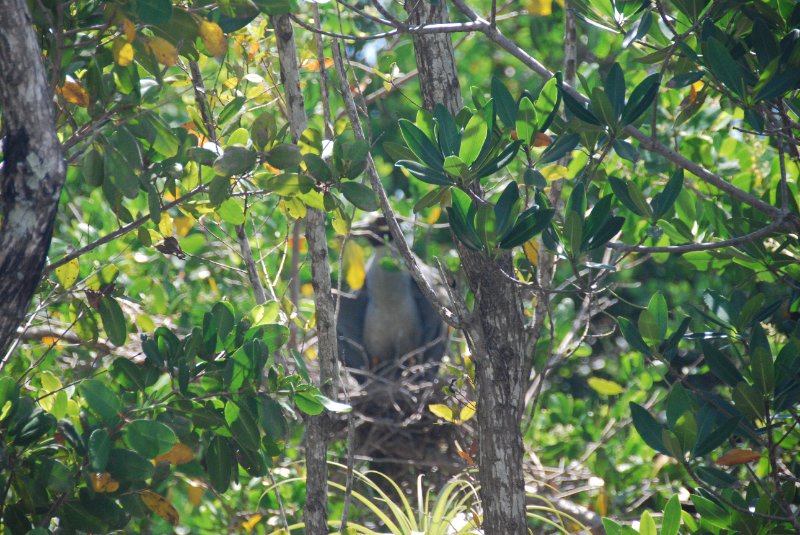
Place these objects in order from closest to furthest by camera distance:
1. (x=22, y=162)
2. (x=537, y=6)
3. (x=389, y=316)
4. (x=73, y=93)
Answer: (x=22, y=162) < (x=73, y=93) < (x=537, y=6) < (x=389, y=316)

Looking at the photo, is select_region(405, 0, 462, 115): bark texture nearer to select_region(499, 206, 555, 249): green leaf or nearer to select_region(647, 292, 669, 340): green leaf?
select_region(499, 206, 555, 249): green leaf

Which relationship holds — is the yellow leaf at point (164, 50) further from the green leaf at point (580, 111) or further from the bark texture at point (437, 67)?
the green leaf at point (580, 111)

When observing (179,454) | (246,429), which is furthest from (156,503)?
(246,429)

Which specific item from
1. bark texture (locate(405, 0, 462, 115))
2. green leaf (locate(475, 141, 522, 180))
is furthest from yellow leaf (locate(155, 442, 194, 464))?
bark texture (locate(405, 0, 462, 115))

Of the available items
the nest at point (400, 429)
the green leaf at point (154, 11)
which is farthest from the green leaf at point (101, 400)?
the nest at point (400, 429)

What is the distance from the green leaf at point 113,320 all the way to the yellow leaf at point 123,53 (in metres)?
0.84

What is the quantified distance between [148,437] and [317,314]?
68 centimetres

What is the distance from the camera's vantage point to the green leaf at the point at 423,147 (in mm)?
2059

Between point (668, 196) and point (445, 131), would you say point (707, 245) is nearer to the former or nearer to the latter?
point (668, 196)

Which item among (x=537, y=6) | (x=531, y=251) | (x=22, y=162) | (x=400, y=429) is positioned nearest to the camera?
(x=22, y=162)

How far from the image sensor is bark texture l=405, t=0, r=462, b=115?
247 centimetres

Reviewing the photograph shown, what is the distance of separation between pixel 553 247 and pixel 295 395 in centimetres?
81

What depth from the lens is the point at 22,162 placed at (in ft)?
5.37

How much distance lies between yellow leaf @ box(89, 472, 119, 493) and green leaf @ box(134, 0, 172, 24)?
45.5 inches
